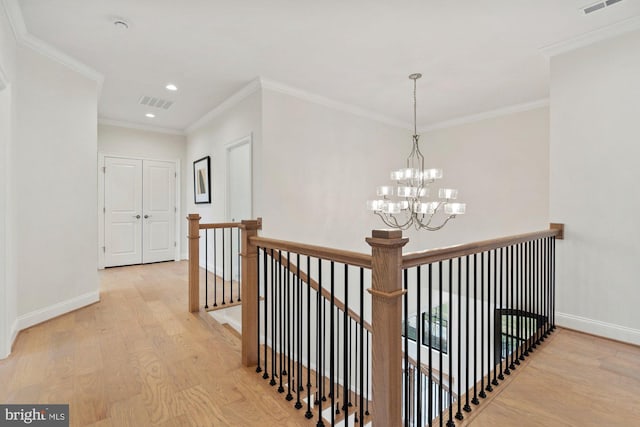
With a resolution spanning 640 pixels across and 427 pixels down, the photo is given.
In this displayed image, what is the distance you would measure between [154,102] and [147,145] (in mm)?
1554

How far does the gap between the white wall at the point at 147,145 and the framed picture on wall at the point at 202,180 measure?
1.71ft

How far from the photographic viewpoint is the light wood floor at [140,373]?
A: 5.65ft

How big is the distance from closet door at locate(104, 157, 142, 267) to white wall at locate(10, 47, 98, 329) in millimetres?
2092

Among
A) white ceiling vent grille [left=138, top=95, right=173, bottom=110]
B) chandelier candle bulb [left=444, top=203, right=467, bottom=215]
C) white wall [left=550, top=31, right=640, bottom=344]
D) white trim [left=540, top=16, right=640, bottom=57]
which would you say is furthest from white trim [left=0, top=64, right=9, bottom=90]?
white wall [left=550, top=31, right=640, bottom=344]

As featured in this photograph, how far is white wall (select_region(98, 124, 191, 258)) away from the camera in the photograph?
17.3 feet

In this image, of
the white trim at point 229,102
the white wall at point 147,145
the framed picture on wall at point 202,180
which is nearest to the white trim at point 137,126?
the white wall at point 147,145

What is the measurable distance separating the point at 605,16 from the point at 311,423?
361 cm

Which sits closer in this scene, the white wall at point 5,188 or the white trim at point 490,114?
the white wall at point 5,188

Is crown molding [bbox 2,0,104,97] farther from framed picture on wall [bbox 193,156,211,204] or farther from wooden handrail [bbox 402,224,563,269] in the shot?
wooden handrail [bbox 402,224,563,269]

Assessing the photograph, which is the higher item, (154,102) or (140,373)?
(154,102)

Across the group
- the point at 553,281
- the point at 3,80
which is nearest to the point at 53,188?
the point at 3,80

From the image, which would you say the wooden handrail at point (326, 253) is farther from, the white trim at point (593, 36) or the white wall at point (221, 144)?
the white trim at point (593, 36)

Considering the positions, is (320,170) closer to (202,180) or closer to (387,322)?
(202,180)

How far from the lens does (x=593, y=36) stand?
2674 mm
